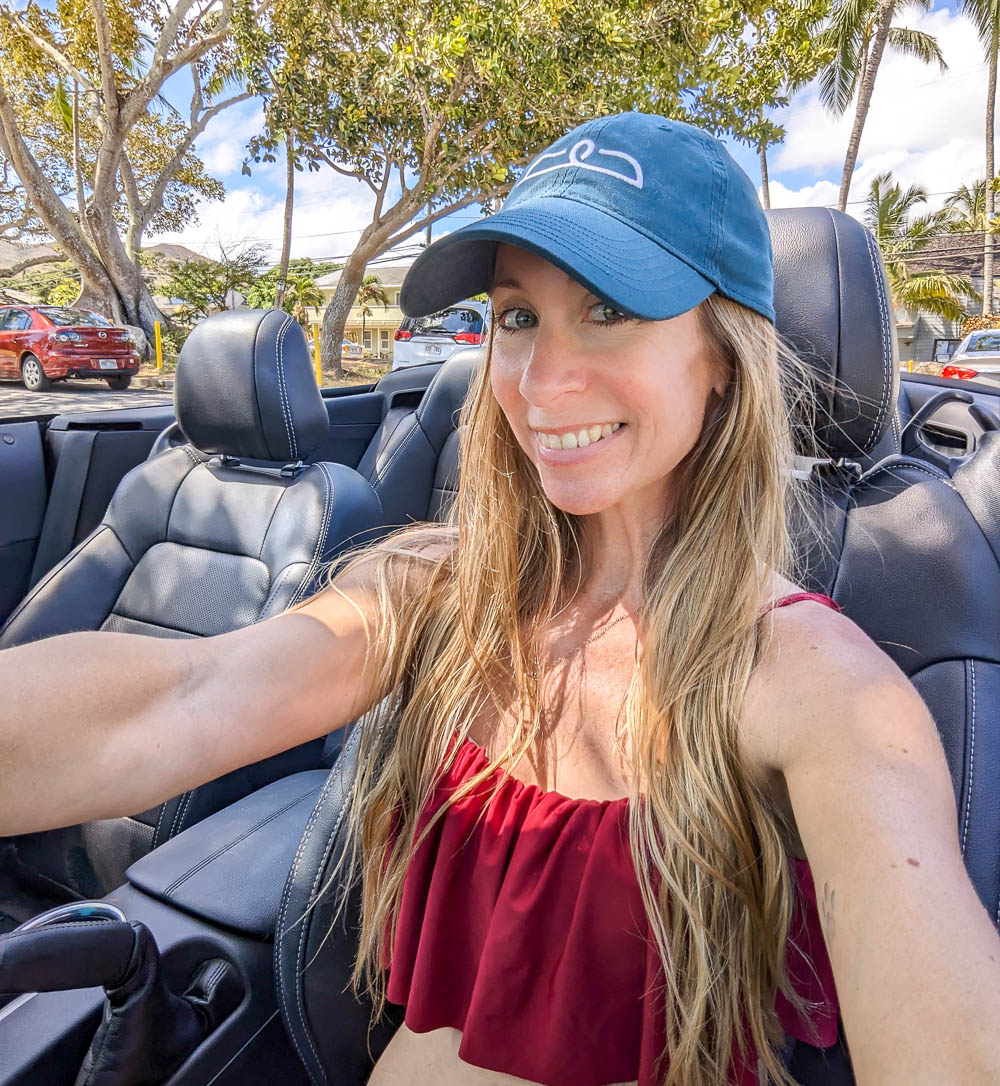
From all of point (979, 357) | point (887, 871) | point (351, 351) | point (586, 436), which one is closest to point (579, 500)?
point (586, 436)

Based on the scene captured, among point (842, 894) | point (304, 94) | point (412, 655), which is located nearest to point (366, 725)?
point (412, 655)

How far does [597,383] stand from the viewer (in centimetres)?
94

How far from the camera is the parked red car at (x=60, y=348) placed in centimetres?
462

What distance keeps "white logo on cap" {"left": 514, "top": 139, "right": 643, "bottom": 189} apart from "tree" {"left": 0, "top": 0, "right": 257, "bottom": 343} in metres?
10.5

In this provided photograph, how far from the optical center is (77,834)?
76.3 inches

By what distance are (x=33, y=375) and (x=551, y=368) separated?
4.60 meters

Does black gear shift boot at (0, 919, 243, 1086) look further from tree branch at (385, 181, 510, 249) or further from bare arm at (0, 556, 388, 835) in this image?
tree branch at (385, 181, 510, 249)

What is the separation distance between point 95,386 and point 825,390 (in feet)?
16.8

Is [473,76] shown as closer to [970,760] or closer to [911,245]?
[970,760]

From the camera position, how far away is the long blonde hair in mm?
890

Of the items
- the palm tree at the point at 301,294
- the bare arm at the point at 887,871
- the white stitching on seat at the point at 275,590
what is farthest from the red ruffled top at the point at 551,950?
the palm tree at the point at 301,294

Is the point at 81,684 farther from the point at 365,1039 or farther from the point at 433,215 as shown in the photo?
the point at 433,215

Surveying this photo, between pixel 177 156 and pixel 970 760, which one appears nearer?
pixel 970 760

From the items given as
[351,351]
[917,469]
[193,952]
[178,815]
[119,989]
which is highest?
[917,469]
